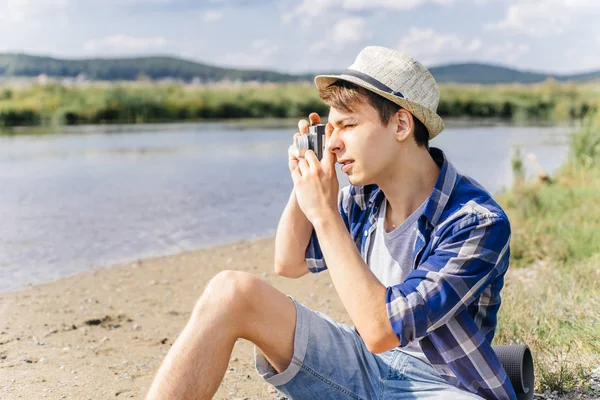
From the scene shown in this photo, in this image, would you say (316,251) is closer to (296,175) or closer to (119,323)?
(296,175)

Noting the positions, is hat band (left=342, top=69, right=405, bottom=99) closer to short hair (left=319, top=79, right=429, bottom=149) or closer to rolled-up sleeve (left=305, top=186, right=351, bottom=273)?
short hair (left=319, top=79, right=429, bottom=149)

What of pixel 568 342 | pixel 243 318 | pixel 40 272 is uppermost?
pixel 243 318

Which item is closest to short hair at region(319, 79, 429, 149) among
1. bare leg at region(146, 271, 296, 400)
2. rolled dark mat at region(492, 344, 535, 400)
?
bare leg at region(146, 271, 296, 400)

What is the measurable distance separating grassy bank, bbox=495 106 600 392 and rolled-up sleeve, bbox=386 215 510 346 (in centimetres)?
121

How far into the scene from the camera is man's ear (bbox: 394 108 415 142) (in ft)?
7.86

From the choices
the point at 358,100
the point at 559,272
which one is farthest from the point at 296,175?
the point at 559,272

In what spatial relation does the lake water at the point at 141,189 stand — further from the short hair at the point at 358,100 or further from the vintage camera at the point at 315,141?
the short hair at the point at 358,100

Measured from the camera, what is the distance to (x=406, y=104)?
2348mm

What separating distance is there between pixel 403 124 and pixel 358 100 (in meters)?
0.17

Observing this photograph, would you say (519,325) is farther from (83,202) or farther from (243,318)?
(83,202)

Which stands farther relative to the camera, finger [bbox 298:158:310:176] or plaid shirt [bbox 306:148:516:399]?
finger [bbox 298:158:310:176]

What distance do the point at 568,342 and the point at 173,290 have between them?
330cm

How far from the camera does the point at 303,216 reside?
268 cm

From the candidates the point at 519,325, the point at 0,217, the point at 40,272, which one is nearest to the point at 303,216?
the point at 519,325
